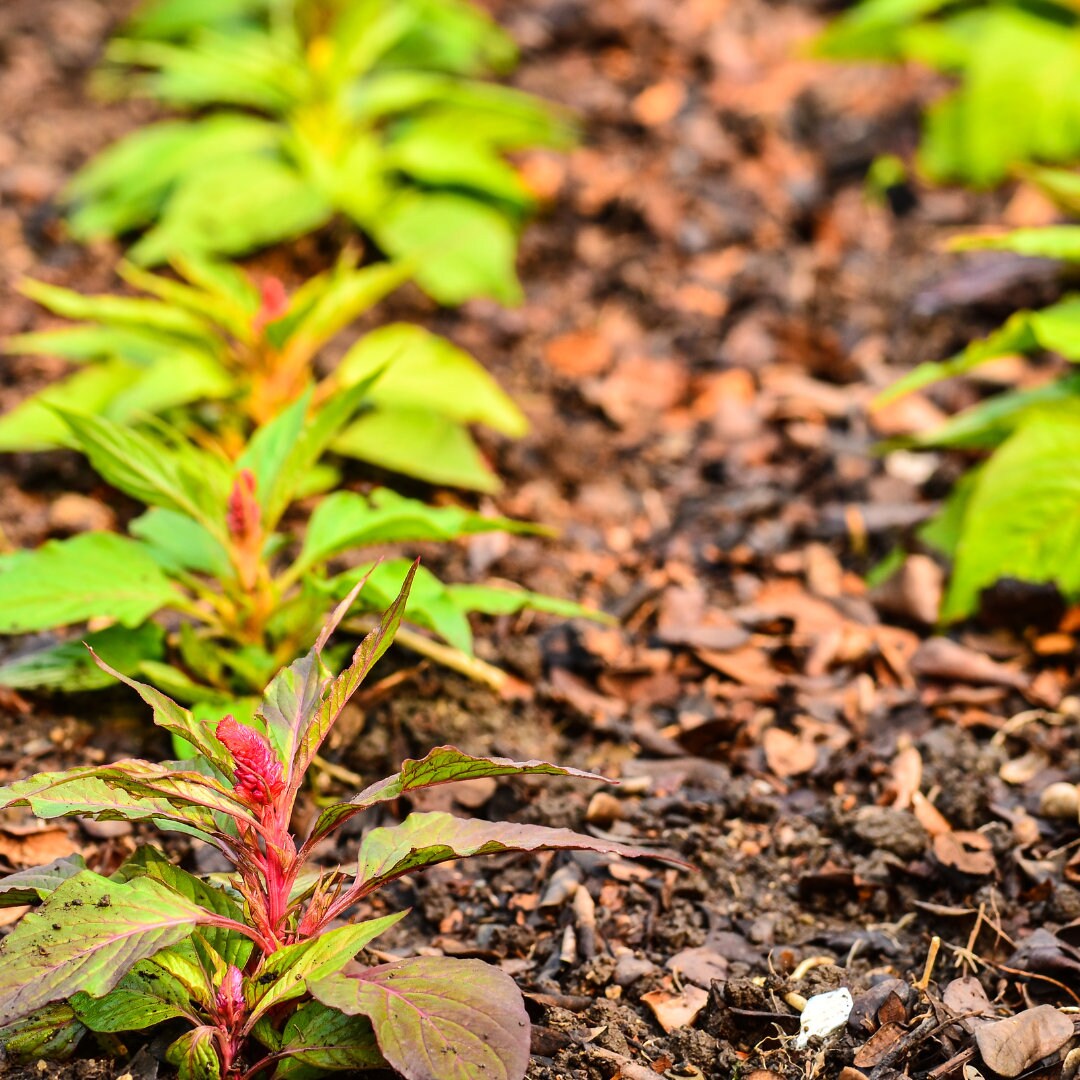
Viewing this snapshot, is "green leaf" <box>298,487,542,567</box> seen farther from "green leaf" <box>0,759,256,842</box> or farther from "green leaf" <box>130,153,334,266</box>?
"green leaf" <box>130,153,334,266</box>

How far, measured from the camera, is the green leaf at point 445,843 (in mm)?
1599

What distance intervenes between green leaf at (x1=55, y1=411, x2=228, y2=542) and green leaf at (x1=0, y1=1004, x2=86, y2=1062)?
0.93 m

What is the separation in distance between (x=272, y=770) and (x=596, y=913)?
761 mm

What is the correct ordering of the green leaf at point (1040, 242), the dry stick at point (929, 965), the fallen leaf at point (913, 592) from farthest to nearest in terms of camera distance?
the fallen leaf at point (913, 592)
the green leaf at point (1040, 242)
the dry stick at point (929, 965)

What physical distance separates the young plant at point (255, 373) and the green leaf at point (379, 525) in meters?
0.63

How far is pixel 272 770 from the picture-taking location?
1.66 metres

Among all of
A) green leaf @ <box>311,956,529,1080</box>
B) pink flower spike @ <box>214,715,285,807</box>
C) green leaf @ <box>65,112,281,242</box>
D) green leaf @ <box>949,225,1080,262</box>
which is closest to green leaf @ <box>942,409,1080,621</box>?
green leaf @ <box>949,225,1080,262</box>

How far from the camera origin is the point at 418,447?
3.16 metres

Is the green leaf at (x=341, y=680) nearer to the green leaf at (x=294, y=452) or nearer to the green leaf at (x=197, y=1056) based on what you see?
the green leaf at (x=197, y=1056)

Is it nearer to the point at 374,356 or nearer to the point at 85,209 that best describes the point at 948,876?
the point at 374,356

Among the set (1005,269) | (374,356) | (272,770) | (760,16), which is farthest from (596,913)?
(760,16)

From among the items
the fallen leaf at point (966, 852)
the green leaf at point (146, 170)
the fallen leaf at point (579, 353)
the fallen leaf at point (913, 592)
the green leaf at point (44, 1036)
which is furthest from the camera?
the green leaf at point (146, 170)

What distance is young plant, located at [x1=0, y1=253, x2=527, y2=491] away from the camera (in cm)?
302

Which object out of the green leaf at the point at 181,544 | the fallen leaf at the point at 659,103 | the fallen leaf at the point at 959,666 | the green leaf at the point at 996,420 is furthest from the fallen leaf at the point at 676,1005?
the fallen leaf at the point at 659,103
